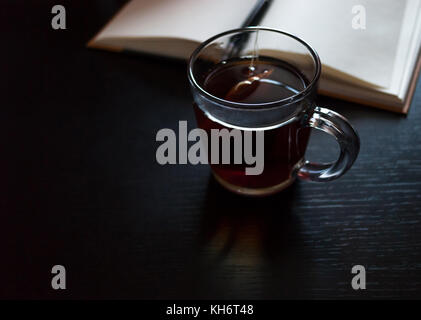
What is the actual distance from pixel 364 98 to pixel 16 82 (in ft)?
1.46

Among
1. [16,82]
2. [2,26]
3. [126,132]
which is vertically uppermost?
[2,26]

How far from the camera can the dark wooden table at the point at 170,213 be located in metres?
0.40

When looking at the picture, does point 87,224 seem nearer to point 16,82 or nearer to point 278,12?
point 16,82

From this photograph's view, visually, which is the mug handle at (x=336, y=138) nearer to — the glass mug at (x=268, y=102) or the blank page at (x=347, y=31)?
the glass mug at (x=268, y=102)

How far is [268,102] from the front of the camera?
425mm

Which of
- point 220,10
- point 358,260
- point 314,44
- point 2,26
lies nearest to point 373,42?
point 314,44

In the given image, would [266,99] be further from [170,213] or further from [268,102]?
[170,213]

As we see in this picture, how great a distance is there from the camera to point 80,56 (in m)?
0.63

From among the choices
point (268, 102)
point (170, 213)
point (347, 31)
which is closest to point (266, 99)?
point (268, 102)

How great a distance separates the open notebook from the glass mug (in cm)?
12

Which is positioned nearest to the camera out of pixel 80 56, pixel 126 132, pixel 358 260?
pixel 358 260

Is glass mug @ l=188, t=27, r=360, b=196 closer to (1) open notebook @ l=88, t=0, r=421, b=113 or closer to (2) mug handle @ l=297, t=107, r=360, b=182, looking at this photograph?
(2) mug handle @ l=297, t=107, r=360, b=182

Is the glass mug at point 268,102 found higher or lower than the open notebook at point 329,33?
lower

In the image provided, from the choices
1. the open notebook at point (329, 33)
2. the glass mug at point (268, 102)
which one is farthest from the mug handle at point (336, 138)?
the open notebook at point (329, 33)
